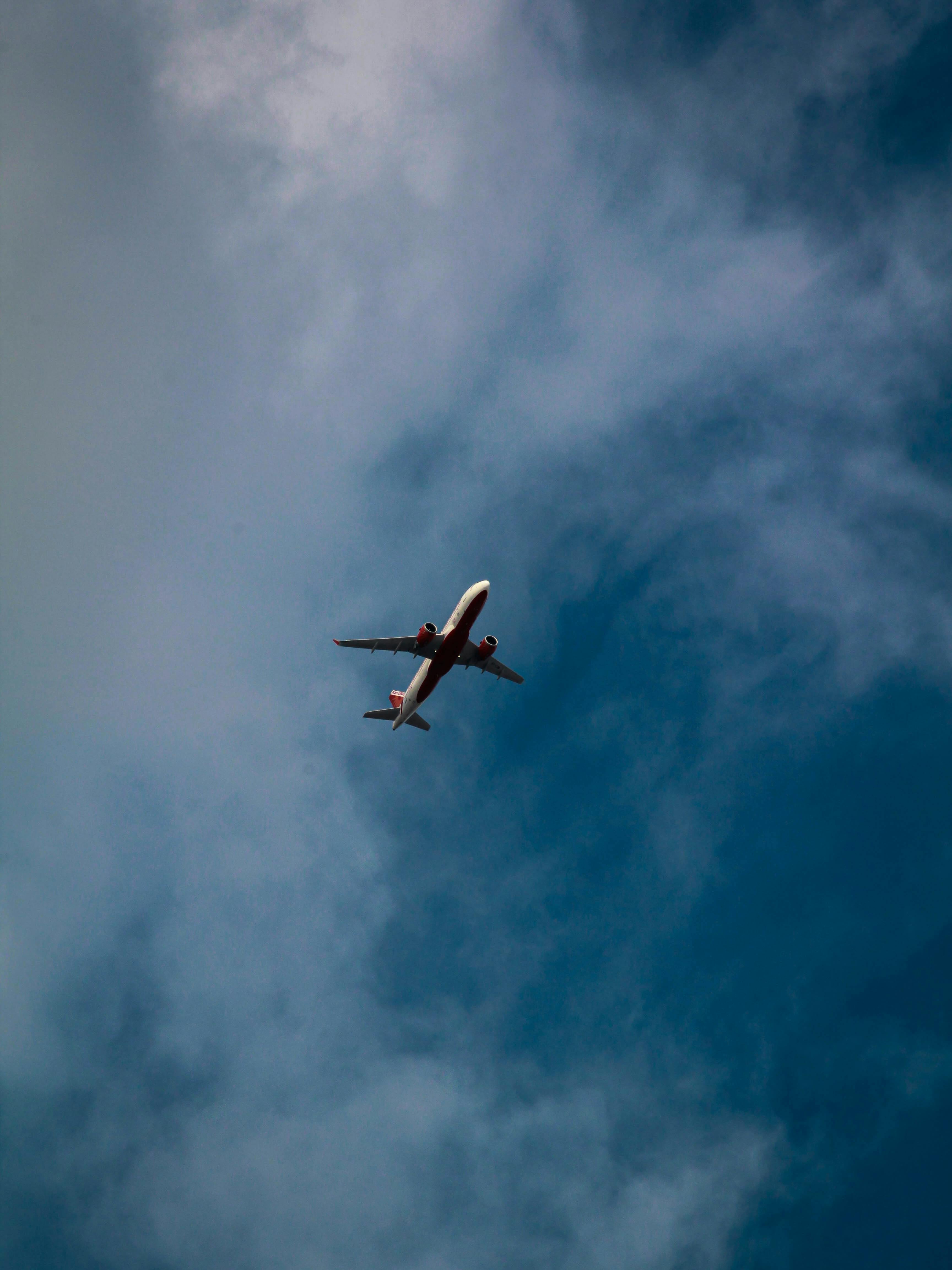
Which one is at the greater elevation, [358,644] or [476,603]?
[358,644]

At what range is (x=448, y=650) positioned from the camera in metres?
87.2

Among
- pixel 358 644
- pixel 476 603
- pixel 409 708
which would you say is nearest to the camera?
pixel 476 603

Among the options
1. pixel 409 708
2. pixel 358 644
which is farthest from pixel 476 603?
pixel 409 708

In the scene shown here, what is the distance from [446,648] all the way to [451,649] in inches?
18.9

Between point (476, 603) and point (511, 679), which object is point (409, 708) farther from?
point (476, 603)

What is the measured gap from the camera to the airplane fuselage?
269 feet

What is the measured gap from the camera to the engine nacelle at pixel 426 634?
85.4m

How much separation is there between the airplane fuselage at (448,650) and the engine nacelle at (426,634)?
1.36 meters

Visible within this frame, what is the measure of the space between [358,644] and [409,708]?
41.3 ft

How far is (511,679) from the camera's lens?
99.7m

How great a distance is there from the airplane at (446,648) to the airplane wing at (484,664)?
0.04 m

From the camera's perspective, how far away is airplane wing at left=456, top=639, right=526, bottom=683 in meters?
91.1

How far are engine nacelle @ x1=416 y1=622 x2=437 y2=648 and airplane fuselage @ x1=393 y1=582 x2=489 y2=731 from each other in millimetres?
1357

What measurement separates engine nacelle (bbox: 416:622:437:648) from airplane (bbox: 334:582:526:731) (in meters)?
0.04
